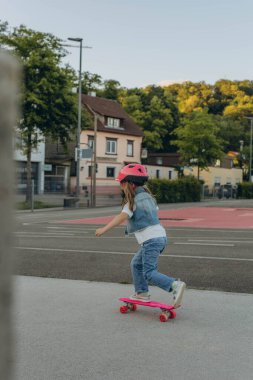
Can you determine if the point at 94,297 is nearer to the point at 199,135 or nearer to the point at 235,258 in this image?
the point at 235,258

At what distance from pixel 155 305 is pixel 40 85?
28.7m

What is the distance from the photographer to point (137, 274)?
5.80m

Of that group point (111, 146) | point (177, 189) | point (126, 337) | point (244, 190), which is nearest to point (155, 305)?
point (126, 337)

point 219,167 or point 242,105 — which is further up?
point 242,105

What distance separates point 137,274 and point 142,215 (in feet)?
2.27

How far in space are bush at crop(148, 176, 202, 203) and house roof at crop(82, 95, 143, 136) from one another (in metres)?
14.2

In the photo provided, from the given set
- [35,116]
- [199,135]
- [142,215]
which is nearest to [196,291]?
[142,215]

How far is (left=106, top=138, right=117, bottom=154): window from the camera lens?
58.7 meters

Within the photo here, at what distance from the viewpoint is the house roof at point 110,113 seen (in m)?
58.3

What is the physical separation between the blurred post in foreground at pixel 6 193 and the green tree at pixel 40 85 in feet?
105

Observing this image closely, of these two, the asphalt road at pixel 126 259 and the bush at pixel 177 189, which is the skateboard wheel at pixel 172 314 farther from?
the bush at pixel 177 189

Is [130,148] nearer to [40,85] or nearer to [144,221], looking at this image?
[40,85]

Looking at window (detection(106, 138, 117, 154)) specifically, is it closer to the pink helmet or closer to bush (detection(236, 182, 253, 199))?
bush (detection(236, 182, 253, 199))

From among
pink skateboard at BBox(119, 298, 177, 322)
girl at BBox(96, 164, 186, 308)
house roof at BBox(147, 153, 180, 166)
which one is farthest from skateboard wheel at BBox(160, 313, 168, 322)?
house roof at BBox(147, 153, 180, 166)
